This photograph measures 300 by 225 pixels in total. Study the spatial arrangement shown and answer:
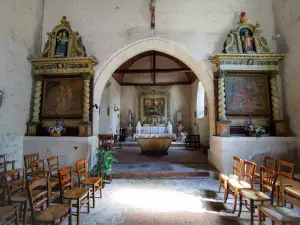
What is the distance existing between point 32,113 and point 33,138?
75cm

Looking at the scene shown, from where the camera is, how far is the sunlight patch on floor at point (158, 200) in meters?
2.78

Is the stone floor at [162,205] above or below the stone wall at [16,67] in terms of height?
Result: below

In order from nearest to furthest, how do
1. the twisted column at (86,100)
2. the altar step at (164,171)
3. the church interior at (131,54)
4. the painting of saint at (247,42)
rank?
1. the church interior at (131,54)
2. the altar step at (164,171)
3. the twisted column at (86,100)
4. the painting of saint at (247,42)

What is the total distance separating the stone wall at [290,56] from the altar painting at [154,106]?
748 centimetres

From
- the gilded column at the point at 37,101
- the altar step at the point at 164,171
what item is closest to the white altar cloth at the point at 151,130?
the altar step at the point at 164,171

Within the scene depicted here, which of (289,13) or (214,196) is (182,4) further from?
(214,196)

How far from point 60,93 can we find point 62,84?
27 centimetres

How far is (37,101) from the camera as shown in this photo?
4.66 metres

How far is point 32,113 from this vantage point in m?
4.71

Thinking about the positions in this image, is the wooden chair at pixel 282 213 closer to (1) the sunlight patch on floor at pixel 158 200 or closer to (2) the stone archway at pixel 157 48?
(1) the sunlight patch on floor at pixel 158 200

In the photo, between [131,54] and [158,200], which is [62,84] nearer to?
[131,54]

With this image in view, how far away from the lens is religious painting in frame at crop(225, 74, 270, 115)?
4582mm

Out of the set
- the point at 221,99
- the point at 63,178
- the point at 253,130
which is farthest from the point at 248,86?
the point at 63,178

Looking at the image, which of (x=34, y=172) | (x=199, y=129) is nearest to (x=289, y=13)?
(x=199, y=129)
